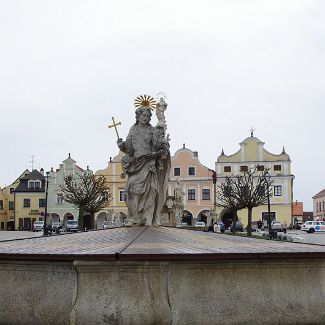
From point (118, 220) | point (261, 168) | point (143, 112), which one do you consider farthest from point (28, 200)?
point (143, 112)

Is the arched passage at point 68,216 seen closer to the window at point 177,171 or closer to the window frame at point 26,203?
the window frame at point 26,203

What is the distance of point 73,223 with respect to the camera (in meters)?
58.6

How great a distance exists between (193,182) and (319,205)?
4124 cm

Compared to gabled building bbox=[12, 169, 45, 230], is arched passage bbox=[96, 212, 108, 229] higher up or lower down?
lower down

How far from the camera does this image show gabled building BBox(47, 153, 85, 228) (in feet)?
240

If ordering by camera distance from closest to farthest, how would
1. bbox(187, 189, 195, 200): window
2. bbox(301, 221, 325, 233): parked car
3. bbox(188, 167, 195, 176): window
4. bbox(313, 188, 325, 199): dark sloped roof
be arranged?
bbox(301, 221, 325, 233): parked car → bbox(187, 189, 195, 200): window → bbox(188, 167, 195, 176): window → bbox(313, 188, 325, 199): dark sloped roof

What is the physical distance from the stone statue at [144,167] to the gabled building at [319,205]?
8939cm

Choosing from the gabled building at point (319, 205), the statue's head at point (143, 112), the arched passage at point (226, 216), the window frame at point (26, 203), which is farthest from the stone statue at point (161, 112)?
the gabled building at point (319, 205)

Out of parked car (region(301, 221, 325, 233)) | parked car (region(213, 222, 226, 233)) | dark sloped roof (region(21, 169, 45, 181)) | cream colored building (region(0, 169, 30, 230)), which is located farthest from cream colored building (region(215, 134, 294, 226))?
cream colored building (region(0, 169, 30, 230))

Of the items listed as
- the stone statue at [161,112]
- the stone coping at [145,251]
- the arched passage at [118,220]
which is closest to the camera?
the stone coping at [145,251]

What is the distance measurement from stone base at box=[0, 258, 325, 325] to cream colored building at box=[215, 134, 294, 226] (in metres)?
60.4

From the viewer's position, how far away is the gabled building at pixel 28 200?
252ft

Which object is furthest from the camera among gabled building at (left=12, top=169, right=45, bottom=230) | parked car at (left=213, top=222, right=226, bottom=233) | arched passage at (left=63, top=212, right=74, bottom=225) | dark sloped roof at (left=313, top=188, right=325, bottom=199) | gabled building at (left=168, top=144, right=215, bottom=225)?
dark sloped roof at (left=313, top=188, right=325, bottom=199)

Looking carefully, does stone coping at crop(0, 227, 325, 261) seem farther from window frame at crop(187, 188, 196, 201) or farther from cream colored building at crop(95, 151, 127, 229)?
cream colored building at crop(95, 151, 127, 229)
